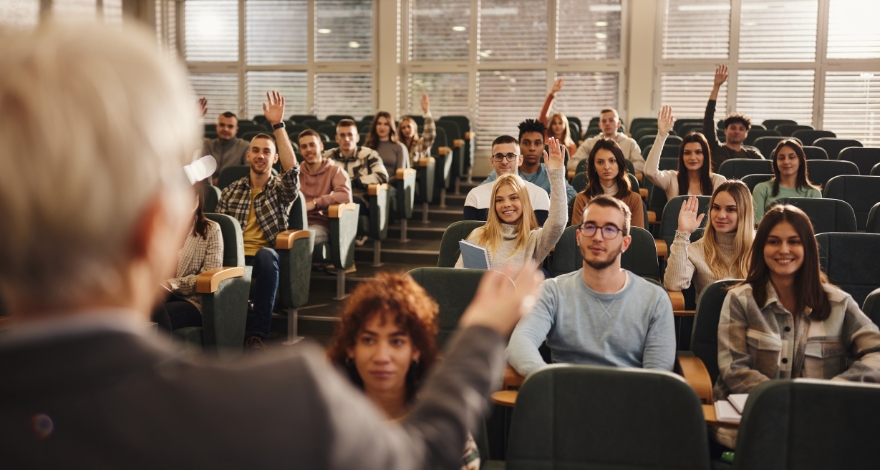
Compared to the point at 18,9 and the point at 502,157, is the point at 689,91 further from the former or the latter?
the point at 18,9

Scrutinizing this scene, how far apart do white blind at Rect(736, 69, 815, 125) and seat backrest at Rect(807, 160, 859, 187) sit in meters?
4.16

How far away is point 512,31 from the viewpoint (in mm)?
9375

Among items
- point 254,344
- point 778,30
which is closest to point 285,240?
point 254,344

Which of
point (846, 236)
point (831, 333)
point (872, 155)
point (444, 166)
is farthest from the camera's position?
point (444, 166)

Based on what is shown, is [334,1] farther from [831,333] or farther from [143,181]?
[143,181]

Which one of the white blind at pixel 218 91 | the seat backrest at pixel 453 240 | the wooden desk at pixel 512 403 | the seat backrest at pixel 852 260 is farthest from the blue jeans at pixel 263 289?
the white blind at pixel 218 91

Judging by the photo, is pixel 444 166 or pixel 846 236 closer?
pixel 846 236

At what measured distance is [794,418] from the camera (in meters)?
1.51

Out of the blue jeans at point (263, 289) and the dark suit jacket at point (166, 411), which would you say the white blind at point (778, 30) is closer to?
the blue jeans at point (263, 289)

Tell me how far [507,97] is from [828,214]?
6075 mm

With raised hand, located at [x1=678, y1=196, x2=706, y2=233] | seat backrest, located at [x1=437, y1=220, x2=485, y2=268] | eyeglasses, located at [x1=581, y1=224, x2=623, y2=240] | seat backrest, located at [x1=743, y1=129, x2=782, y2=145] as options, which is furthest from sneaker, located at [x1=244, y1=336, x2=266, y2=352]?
seat backrest, located at [x1=743, y1=129, x2=782, y2=145]

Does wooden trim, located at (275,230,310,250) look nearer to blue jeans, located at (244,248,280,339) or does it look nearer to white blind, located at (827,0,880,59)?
blue jeans, located at (244,248,280,339)

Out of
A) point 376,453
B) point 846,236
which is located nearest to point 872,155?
point 846,236

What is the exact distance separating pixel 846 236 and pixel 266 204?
2.77 m
